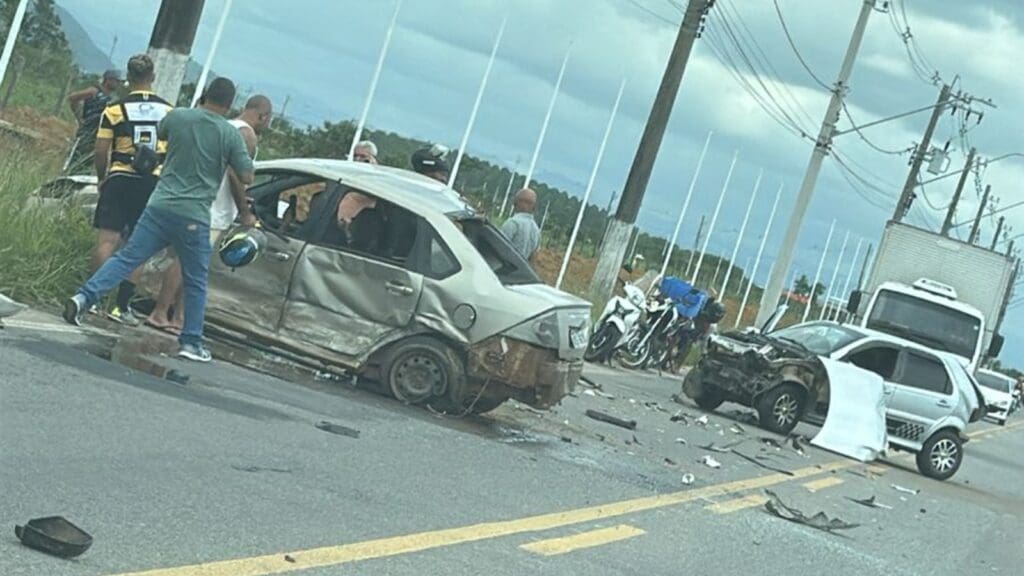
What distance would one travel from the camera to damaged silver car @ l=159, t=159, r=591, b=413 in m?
11.2

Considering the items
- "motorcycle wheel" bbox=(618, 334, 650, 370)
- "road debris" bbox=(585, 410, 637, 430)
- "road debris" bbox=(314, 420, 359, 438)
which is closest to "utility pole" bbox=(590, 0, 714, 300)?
"motorcycle wheel" bbox=(618, 334, 650, 370)

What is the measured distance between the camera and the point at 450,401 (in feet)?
37.2

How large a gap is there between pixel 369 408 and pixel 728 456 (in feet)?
16.1

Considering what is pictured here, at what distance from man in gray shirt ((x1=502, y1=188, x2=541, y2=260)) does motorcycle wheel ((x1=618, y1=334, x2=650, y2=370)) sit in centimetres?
856

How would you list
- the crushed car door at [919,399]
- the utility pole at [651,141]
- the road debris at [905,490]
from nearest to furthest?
the road debris at [905,490] < the crushed car door at [919,399] < the utility pole at [651,141]

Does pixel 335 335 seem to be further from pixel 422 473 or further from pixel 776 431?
pixel 776 431

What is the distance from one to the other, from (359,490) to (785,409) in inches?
431

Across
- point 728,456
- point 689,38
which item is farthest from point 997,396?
point 728,456

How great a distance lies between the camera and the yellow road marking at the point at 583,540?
754cm

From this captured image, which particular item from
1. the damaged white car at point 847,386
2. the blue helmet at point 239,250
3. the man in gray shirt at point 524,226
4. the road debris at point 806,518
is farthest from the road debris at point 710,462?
the blue helmet at point 239,250

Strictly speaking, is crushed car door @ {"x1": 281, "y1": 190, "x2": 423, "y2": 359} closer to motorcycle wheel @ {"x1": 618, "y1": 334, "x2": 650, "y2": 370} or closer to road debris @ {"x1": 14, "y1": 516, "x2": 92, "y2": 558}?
road debris @ {"x1": 14, "y1": 516, "x2": 92, "y2": 558}

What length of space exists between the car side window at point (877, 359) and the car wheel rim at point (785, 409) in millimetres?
1313

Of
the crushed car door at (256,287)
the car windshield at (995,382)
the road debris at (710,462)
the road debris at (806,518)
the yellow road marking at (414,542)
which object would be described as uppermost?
the car windshield at (995,382)

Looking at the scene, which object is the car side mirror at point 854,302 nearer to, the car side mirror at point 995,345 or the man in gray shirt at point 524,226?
the car side mirror at point 995,345
